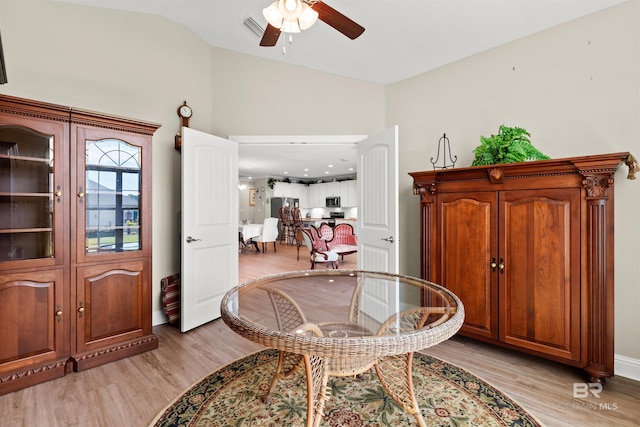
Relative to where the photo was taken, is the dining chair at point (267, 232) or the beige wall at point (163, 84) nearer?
the beige wall at point (163, 84)

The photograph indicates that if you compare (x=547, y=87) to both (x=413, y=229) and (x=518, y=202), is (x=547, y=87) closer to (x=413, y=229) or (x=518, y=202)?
(x=518, y=202)

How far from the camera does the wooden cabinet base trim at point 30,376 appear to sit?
1795 millimetres

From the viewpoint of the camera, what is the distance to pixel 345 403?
1.71 m

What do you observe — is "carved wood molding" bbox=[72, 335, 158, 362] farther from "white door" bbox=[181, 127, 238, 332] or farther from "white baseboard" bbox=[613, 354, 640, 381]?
"white baseboard" bbox=[613, 354, 640, 381]

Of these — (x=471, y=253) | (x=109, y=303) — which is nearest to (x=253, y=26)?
(x=109, y=303)

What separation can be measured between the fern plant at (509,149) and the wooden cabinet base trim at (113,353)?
307cm

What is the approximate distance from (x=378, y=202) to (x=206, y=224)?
1.75 meters

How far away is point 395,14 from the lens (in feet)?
7.64

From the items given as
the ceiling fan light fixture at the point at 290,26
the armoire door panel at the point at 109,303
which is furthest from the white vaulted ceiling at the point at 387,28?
the armoire door panel at the point at 109,303

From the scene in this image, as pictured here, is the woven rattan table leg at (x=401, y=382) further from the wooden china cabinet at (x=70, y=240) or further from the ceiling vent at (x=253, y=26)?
the ceiling vent at (x=253, y=26)

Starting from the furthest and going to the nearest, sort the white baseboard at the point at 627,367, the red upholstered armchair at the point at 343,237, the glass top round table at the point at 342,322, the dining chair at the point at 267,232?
1. the dining chair at the point at 267,232
2. the red upholstered armchair at the point at 343,237
3. the white baseboard at the point at 627,367
4. the glass top round table at the point at 342,322

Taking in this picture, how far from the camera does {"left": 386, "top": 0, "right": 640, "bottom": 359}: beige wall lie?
6.74ft

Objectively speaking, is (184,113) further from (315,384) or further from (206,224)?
(315,384)

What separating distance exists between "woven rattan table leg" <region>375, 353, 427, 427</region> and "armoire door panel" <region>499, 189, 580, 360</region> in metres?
1.07
